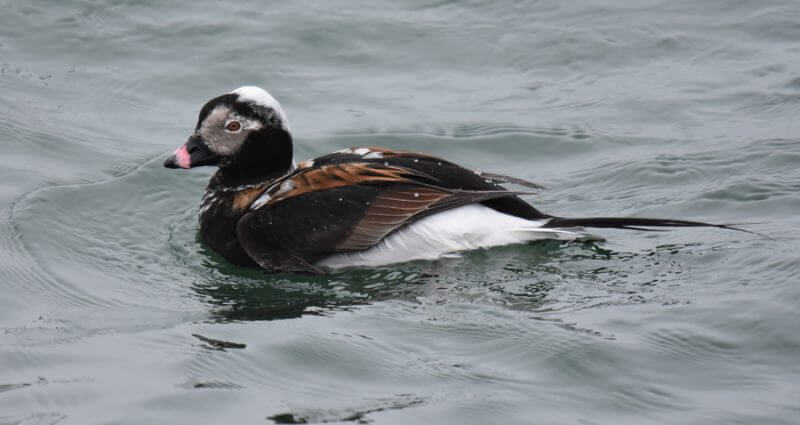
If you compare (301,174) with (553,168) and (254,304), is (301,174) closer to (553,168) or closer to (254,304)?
(254,304)

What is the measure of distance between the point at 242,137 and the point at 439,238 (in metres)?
1.41

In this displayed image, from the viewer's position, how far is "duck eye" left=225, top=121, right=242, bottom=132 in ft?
26.5

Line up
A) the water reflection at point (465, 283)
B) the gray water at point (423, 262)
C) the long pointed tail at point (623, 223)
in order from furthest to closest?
the long pointed tail at point (623, 223), the water reflection at point (465, 283), the gray water at point (423, 262)

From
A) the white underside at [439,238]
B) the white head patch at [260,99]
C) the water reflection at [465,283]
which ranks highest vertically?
the white head patch at [260,99]

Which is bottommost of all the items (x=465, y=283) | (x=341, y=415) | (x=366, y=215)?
(x=341, y=415)

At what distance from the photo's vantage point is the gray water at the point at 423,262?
595 centimetres

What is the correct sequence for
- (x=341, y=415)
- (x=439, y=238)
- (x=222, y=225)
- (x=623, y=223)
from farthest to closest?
1. (x=222, y=225)
2. (x=439, y=238)
3. (x=623, y=223)
4. (x=341, y=415)

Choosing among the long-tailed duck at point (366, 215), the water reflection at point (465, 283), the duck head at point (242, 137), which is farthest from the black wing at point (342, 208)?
the duck head at point (242, 137)

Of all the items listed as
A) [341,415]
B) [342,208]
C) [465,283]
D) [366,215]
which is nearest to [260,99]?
[342,208]

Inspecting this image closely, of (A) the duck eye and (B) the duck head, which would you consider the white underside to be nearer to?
(B) the duck head

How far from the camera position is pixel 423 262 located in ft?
25.4

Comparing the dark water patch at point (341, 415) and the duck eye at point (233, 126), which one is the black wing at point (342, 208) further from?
the dark water patch at point (341, 415)

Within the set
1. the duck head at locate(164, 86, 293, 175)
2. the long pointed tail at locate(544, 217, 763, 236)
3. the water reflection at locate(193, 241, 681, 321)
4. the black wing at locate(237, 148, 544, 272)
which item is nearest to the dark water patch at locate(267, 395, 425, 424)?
the water reflection at locate(193, 241, 681, 321)

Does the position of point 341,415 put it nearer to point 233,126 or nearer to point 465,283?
point 465,283
